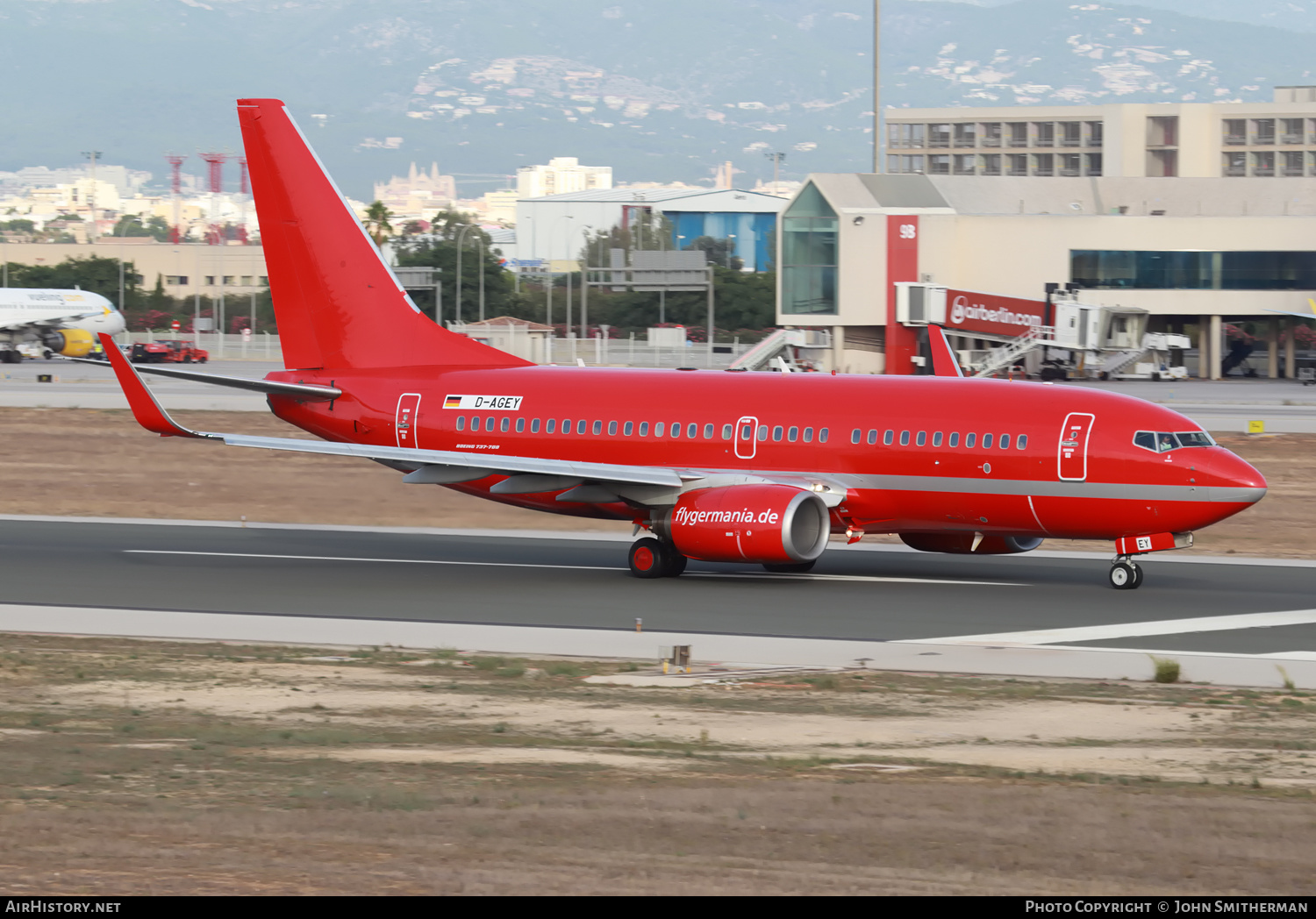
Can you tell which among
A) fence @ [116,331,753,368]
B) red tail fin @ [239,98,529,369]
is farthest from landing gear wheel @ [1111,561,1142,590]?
fence @ [116,331,753,368]

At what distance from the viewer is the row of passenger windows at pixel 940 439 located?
28.3 meters

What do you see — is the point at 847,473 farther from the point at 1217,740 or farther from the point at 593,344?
the point at 593,344

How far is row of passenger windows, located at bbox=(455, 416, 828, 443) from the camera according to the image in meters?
29.9

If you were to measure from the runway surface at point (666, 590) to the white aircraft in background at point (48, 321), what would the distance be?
241 feet

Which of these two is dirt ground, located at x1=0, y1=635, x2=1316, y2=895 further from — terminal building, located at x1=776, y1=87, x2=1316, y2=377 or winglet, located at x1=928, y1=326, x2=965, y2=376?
terminal building, located at x1=776, y1=87, x2=1316, y2=377

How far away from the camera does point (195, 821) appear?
12.1 meters

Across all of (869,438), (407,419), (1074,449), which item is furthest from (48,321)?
(1074,449)

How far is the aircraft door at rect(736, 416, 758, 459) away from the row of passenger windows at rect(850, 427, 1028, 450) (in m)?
1.88

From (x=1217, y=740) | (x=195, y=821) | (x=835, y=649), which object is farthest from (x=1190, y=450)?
(x=195, y=821)

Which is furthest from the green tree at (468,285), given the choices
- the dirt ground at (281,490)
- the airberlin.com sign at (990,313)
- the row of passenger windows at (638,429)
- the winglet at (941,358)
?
the row of passenger windows at (638,429)

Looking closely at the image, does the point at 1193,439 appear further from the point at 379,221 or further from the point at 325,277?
the point at 379,221

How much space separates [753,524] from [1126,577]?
21.8 ft

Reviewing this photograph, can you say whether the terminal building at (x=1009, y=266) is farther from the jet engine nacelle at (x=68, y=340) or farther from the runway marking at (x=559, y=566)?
the runway marking at (x=559, y=566)

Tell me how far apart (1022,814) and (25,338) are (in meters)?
104
